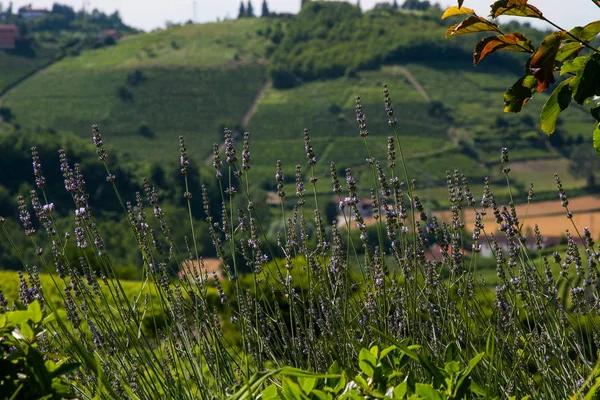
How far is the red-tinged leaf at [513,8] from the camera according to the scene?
1.62 m

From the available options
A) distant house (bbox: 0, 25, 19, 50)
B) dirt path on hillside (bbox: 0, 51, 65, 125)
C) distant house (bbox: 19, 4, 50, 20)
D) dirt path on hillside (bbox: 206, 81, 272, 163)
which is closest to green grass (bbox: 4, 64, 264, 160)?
dirt path on hillside (bbox: 206, 81, 272, 163)

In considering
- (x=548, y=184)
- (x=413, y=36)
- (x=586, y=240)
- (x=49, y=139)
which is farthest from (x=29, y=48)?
(x=586, y=240)

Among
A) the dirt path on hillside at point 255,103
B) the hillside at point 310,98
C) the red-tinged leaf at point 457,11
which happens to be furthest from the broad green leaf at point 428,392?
the dirt path on hillside at point 255,103

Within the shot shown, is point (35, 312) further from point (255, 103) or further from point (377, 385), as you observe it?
point (255, 103)

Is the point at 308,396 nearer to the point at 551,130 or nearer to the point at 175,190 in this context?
the point at 551,130

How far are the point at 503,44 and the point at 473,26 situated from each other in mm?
74

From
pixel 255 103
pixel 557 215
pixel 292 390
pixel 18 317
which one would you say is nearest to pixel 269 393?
pixel 292 390

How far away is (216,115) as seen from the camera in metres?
102

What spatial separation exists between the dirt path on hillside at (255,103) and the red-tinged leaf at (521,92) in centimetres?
9843

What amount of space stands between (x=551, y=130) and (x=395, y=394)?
2.44 feet

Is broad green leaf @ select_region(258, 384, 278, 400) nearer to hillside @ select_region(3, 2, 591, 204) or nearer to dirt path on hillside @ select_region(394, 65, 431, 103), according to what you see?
hillside @ select_region(3, 2, 591, 204)

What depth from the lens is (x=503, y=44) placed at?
1.71m

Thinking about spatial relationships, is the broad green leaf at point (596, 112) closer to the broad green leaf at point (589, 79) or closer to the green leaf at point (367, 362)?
the broad green leaf at point (589, 79)

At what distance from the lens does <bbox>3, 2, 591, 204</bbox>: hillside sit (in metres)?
90.9
